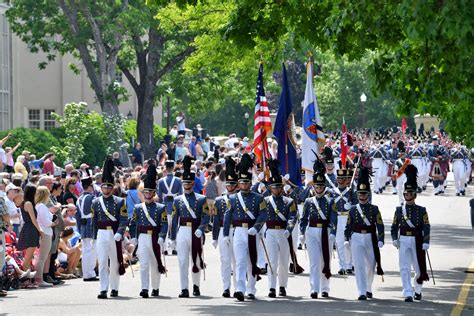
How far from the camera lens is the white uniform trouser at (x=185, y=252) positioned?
2047 centimetres

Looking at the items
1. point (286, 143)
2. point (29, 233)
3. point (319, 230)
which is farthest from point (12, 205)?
point (286, 143)

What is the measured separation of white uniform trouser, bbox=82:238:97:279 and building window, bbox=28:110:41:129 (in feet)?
130

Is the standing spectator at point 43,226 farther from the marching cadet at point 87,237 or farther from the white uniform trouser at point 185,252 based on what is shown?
the white uniform trouser at point 185,252

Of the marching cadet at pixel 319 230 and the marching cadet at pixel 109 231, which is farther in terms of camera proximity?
the marching cadet at pixel 319 230

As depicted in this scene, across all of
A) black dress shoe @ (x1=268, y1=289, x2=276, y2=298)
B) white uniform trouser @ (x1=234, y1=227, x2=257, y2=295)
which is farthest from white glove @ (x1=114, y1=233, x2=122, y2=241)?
black dress shoe @ (x1=268, y1=289, x2=276, y2=298)

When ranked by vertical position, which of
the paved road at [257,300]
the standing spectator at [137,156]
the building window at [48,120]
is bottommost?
the paved road at [257,300]

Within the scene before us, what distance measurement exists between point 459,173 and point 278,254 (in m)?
29.8

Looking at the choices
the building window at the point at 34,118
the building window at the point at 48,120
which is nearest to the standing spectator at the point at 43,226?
the building window at the point at 34,118

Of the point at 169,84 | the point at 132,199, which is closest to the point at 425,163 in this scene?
the point at 169,84

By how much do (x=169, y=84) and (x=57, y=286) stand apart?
3169 centimetres

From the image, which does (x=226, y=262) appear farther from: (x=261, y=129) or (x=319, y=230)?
(x=261, y=129)

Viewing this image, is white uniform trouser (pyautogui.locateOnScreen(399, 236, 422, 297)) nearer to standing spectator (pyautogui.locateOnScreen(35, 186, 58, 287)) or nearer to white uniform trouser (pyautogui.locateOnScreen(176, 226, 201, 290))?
white uniform trouser (pyautogui.locateOnScreen(176, 226, 201, 290))

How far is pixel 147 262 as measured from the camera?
20359mm

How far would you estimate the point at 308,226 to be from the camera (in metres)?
21.1
